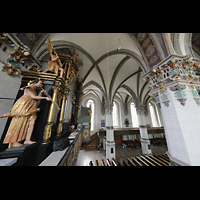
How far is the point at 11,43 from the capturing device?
6.23 ft

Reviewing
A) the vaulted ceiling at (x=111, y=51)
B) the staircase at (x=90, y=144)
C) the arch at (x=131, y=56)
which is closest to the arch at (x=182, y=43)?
the vaulted ceiling at (x=111, y=51)

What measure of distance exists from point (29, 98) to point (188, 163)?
371cm

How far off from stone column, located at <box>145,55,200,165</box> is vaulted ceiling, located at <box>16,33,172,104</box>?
63cm

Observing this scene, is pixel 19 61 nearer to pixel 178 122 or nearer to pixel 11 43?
pixel 11 43

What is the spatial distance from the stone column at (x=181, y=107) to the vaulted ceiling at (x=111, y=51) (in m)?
0.63

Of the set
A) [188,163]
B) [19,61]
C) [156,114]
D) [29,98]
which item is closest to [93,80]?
[19,61]

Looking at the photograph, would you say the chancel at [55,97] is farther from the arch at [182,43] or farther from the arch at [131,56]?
the arch at [131,56]

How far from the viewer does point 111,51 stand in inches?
186

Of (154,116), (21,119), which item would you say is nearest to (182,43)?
(21,119)

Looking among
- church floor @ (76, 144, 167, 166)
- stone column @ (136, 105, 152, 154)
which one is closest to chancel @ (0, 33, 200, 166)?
church floor @ (76, 144, 167, 166)

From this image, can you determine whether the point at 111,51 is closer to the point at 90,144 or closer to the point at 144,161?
the point at 144,161

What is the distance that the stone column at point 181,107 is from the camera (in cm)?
157

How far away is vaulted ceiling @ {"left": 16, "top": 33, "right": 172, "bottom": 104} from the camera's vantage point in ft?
8.50

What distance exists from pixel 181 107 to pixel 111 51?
4673 millimetres
